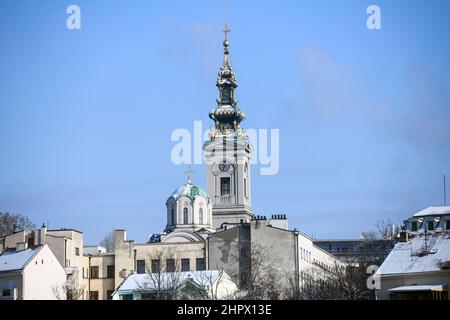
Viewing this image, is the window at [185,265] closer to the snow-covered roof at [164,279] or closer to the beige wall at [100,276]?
the beige wall at [100,276]

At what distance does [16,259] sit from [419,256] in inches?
436

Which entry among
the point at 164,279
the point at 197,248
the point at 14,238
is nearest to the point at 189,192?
the point at 197,248

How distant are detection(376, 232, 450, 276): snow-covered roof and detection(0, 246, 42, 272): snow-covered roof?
9146 mm

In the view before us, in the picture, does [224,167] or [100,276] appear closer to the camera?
[100,276]

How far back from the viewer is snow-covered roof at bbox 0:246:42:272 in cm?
2467

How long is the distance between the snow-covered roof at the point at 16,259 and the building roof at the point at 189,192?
47.6ft

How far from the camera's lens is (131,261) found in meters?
33.3

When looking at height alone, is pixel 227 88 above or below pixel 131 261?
above

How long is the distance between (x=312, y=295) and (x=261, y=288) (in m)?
2.31

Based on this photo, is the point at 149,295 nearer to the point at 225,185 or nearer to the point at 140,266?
the point at 140,266

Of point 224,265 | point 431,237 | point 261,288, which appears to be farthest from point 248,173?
point 431,237

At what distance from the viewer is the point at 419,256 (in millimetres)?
18594

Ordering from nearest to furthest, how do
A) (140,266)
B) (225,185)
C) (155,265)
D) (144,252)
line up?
(155,265), (140,266), (144,252), (225,185)
